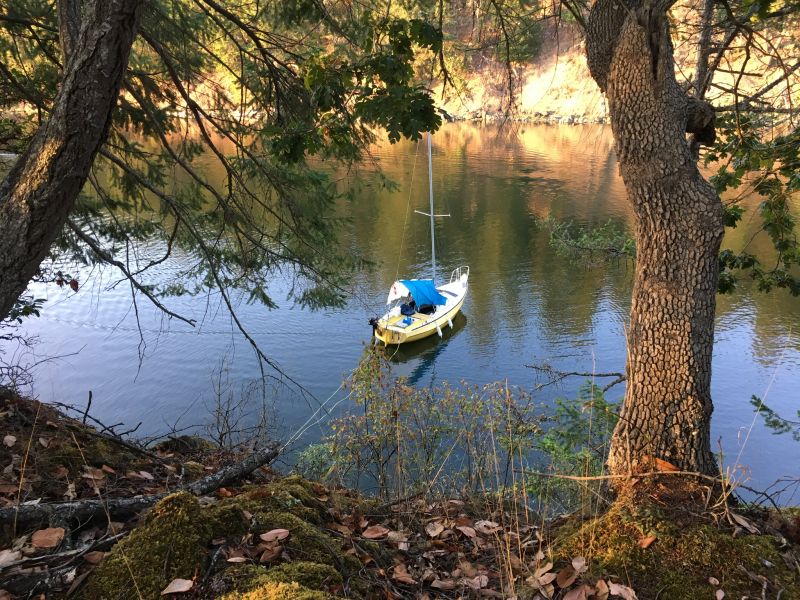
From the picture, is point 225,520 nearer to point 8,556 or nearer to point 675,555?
point 8,556

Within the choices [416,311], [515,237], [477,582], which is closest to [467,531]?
[477,582]

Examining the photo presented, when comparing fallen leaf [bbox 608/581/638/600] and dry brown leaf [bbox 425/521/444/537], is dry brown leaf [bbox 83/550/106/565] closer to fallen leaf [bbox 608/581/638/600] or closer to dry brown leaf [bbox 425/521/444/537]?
dry brown leaf [bbox 425/521/444/537]

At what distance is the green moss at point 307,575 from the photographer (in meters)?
1.58

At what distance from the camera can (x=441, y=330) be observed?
16188 mm

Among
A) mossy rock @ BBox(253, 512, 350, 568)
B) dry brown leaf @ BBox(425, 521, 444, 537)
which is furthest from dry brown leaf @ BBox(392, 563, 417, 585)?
dry brown leaf @ BBox(425, 521, 444, 537)

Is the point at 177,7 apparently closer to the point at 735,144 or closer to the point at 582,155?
the point at 735,144

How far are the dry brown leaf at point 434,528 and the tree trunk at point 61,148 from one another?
191cm

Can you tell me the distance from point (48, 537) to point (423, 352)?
45.3 ft

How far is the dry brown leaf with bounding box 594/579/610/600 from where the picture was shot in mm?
1850

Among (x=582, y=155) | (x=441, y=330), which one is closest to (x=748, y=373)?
(x=441, y=330)

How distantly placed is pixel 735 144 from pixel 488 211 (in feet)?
61.6

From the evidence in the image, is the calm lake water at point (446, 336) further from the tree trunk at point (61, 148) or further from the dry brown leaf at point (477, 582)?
the dry brown leaf at point (477, 582)

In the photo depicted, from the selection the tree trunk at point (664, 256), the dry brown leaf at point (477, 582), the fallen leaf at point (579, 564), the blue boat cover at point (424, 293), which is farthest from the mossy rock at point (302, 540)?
the blue boat cover at point (424, 293)

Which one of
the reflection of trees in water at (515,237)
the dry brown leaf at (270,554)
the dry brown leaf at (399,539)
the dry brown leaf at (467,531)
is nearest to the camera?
the dry brown leaf at (270,554)
